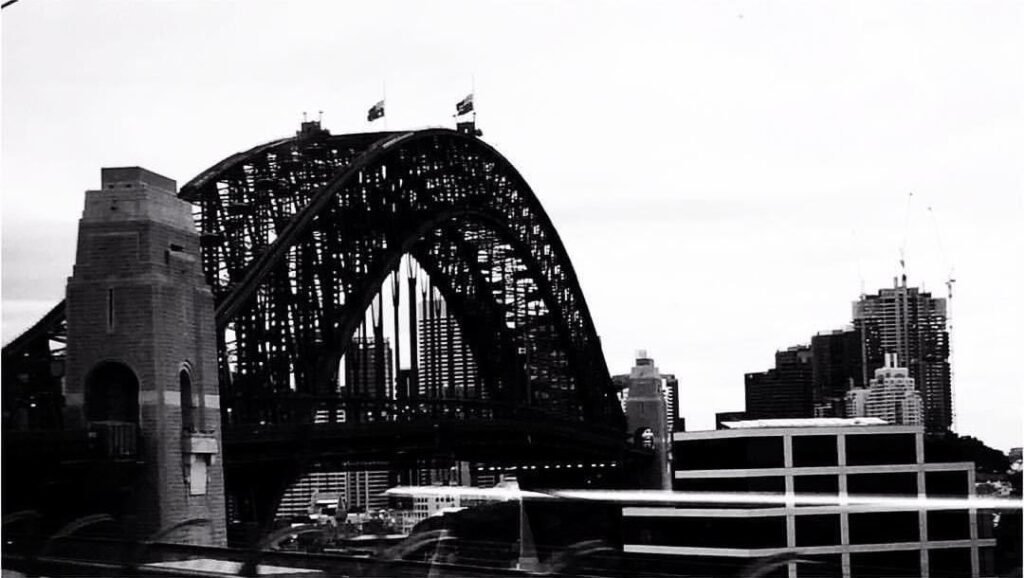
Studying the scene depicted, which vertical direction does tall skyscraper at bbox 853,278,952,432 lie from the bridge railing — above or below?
above

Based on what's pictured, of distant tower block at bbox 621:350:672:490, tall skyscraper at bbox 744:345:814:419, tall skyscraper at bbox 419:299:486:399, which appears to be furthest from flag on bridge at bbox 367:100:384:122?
tall skyscraper at bbox 419:299:486:399

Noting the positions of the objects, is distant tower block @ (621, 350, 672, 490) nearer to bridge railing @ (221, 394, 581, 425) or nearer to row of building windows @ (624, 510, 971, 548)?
bridge railing @ (221, 394, 581, 425)

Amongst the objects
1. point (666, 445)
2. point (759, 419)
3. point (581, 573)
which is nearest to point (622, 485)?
point (666, 445)

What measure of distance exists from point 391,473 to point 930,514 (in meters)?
7.75

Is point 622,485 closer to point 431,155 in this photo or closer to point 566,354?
point 431,155

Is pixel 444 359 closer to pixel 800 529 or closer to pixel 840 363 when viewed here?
pixel 800 529

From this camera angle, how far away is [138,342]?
31.4 feet

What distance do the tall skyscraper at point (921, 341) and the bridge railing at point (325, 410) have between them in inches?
242

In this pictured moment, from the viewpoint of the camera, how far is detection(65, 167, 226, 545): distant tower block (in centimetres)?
949

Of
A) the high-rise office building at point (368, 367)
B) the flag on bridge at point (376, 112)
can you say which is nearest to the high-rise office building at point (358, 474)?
the high-rise office building at point (368, 367)

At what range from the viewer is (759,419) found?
966cm

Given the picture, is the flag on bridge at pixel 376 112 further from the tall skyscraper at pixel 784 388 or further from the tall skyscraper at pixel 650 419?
the tall skyscraper at pixel 784 388

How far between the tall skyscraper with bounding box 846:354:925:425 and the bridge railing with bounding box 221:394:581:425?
558 centimetres

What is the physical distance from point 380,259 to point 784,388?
443 inches
